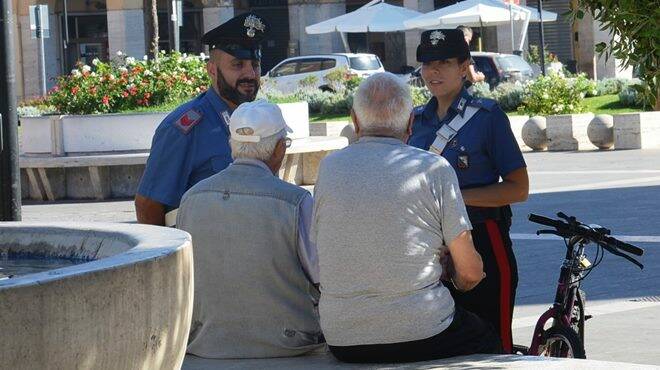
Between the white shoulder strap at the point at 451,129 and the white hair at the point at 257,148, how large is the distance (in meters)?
1.03

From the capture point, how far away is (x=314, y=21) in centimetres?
4812

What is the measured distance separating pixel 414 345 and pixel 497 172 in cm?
148

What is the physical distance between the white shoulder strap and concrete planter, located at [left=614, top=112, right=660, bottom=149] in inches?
705

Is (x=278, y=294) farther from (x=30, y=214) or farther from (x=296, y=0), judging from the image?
(x=296, y=0)

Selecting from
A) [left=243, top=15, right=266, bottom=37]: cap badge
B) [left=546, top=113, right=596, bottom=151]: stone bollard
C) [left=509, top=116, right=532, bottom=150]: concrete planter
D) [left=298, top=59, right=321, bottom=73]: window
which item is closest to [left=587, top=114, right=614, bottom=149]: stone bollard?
[left=546, top=113, right=596, bottom=151]: stone bollard

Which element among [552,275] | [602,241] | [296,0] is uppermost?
[296,0]

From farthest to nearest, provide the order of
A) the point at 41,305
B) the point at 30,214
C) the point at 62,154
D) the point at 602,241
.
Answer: the point at 62,154
the point at 30,214
the point at 602,241
the point at 41,305

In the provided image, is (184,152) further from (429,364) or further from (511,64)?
(511,64)

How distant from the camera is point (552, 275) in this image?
11.3 m

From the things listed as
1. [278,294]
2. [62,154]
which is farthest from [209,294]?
[62,154]

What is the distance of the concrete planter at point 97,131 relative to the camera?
19.1 m

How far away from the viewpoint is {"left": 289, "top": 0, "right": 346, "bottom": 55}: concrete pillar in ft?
157

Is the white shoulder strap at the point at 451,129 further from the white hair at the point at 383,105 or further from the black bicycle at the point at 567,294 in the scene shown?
the white hair at the point at 383,105

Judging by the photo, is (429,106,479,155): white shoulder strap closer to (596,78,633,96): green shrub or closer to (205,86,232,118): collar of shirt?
(205,86,232,118): collar of shirt
